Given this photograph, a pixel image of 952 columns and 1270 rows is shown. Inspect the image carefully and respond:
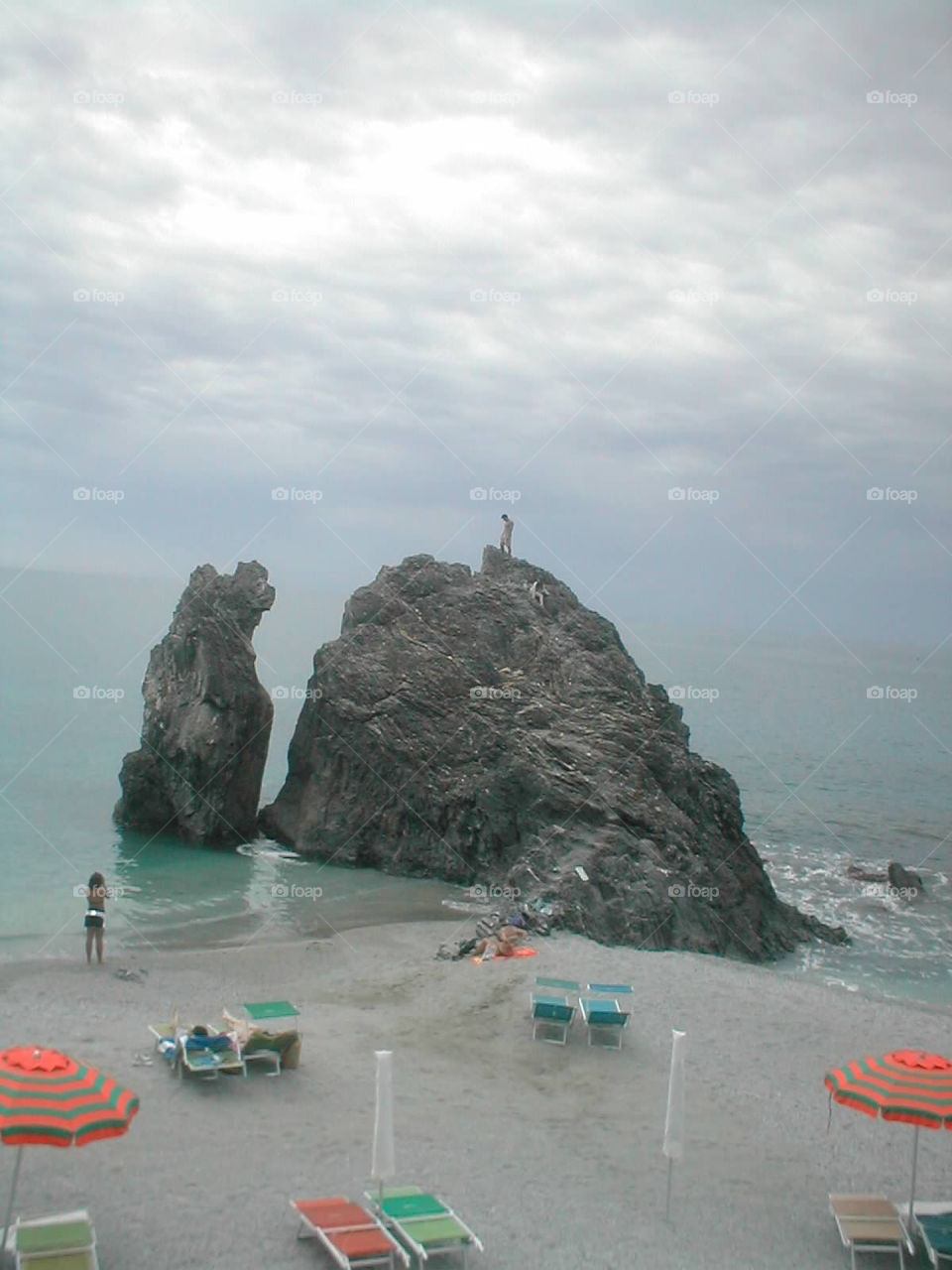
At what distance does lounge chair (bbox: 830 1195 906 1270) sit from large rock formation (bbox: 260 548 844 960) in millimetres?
16925

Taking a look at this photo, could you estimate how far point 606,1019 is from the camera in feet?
65.5

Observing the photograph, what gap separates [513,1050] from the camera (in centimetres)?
1962

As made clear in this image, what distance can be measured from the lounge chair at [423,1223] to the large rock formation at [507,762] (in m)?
17.7

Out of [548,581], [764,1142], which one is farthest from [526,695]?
[764,1142]

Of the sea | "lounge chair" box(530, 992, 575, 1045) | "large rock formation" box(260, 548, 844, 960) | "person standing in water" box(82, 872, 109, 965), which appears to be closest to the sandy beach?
"lounge chair" box(530, 992, 575, 1045)

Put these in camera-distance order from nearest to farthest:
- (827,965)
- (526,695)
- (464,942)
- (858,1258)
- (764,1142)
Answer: (858,1258) < (764,1142) < (464,942) < (827,965) < (526,695)

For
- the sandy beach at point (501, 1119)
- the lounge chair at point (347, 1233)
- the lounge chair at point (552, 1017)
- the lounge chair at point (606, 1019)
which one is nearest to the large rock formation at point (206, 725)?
the sandy beach at point (501, 1119)

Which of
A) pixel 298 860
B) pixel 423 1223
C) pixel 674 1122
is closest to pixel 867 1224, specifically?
pixel 674 1122

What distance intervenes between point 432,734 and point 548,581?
849cm

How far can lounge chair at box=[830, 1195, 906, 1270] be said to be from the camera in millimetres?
12969

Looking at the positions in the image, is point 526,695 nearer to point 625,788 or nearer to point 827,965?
point 625,788

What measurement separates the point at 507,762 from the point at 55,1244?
26547mm

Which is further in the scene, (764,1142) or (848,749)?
(848,749)

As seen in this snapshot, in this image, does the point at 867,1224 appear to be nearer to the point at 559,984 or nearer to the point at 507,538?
the point at 559,984
